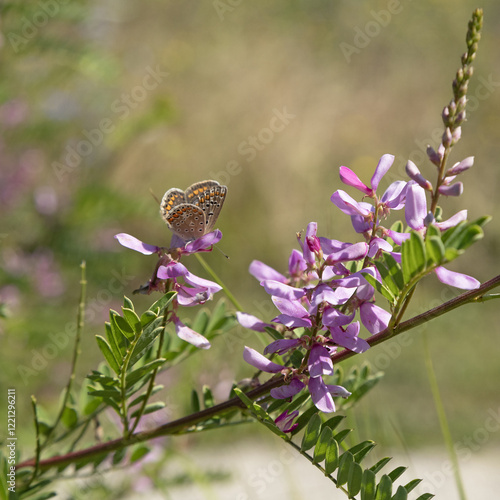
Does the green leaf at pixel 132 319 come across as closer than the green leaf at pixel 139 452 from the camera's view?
Yes

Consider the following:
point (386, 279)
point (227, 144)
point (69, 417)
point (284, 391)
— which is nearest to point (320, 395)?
point (284, 391)

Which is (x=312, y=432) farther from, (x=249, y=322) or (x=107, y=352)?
(x=107, y=352)

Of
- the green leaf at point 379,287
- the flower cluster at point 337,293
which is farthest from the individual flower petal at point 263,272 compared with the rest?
the green leaf at point 379,287

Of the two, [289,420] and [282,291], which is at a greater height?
[282,291]

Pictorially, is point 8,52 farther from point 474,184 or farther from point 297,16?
point 297,16

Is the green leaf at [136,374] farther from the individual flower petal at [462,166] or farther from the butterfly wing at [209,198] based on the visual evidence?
the individual flower petal at [462,166]

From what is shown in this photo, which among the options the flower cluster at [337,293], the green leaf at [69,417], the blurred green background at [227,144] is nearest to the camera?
the flower cluster at [337,293]

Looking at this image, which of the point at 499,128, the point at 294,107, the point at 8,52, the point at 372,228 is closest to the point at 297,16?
the point at 294,107
